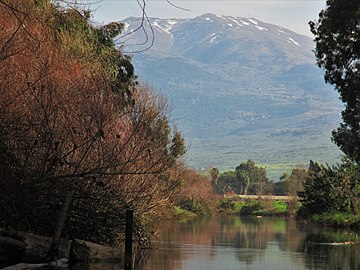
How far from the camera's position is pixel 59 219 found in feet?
59.7

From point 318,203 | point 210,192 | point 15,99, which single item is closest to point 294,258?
point 15,99

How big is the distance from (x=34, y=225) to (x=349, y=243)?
16.6 m

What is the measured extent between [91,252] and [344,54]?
1824cm

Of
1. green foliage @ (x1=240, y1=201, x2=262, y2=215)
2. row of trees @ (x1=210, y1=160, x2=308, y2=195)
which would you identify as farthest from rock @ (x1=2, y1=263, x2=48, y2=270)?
row of trees @ (x1=210, y1=160, x2=308, y2=195)

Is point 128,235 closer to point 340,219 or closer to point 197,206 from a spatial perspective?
point 340,219

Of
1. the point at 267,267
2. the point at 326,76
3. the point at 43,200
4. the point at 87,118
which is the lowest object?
the point at 267,267

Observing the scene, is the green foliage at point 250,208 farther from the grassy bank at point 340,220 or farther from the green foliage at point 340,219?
the green foliage at point 340,219

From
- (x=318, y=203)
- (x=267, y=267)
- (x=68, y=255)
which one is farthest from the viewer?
(x=318, y=203)

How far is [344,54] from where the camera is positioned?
113ft

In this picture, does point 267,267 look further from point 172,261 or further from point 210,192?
point 210,192

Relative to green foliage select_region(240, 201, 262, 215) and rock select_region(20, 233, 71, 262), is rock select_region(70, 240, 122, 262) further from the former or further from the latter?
green foliage select_region(240, 201, 262, 215)

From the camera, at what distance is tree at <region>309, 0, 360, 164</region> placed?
109 ft

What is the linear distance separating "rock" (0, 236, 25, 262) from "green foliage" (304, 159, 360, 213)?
36303 mm

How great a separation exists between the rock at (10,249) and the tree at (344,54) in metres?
19.7
